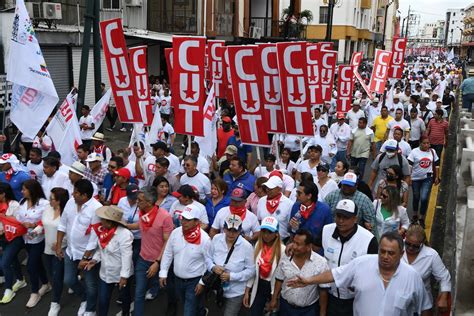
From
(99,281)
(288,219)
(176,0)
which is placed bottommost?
(99,281)

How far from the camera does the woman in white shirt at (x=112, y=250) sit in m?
4.89

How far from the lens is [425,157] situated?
804 cm

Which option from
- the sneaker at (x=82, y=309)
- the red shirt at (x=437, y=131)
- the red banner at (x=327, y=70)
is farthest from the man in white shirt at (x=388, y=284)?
the red banner at (x=327, y=70)

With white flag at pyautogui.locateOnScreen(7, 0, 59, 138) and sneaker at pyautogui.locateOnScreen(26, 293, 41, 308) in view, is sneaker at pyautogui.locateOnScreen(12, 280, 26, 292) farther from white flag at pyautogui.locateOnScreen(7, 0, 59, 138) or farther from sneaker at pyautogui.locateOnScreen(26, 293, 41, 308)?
white flag at pyautogui.locateOnScreen(7, 0, 59, 138)

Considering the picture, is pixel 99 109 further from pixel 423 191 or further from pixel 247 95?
pixel 423 191

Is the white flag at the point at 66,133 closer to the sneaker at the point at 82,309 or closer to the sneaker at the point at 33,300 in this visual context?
the sneaker at the point at 33,300

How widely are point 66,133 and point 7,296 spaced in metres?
2.66

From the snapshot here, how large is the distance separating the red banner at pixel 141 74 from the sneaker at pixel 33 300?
3412mm

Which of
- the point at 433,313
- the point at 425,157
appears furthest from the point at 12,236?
the point at 425,157

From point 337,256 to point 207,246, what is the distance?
47.9 inches

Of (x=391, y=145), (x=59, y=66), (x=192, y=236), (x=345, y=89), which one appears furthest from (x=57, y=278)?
(x=59, y=66)

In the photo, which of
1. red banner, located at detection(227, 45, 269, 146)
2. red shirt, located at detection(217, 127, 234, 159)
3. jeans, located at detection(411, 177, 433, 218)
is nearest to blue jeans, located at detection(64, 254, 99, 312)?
red banner, located at detection(227, 45, 269, 146)

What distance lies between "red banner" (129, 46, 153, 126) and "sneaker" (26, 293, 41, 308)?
3412mm

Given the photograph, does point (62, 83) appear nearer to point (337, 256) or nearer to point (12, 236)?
point (12, 236)
